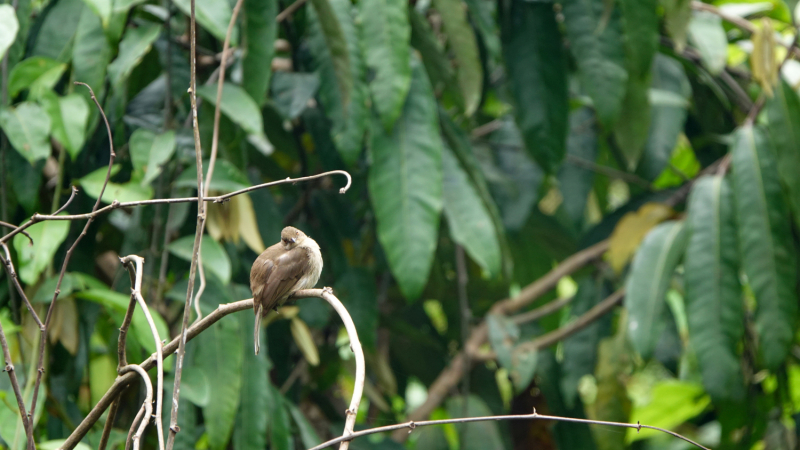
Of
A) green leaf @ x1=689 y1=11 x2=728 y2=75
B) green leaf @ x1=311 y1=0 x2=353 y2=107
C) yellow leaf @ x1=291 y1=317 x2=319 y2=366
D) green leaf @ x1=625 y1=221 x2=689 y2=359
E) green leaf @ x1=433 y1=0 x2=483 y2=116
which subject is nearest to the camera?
green leaf @ x1=311 y1=0 x2=353 y2=107

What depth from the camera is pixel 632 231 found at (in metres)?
4.27

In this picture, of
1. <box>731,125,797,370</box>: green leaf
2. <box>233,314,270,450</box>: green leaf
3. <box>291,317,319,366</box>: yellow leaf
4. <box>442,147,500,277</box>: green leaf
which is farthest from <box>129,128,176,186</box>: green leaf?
<box>731,125,797,370</box>: green leaf

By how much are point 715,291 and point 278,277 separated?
2.07m

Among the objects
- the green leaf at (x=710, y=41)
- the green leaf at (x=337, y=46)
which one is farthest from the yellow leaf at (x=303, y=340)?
the green leaf at (x=710, y=41)

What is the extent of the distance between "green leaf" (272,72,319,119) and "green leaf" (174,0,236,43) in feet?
2.15

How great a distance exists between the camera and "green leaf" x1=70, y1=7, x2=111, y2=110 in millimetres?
2994

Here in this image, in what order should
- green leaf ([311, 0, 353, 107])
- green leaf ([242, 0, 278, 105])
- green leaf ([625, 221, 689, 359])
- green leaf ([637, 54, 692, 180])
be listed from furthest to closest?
green leaf ([637, 54, 692, 180]) → green leaf ([625, 221, 689, 359]) → green leaf ([311, 0, 353, 107]) → green leaf ([242, 0, 278, 105])

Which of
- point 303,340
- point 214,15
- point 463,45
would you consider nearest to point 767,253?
point 463,45

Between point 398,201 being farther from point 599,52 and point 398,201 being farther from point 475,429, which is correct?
point 475,429

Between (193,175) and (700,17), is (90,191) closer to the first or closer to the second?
(193,175)

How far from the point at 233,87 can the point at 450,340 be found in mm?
2771

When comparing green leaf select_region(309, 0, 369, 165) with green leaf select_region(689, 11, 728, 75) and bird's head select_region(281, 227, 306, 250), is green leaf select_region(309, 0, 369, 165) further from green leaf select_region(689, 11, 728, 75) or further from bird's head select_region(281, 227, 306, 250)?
green leaf select_region(689, 11, 728, 75)

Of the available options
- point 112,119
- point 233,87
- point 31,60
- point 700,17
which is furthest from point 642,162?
point 31,60

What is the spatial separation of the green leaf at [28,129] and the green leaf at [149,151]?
11.8 inches
